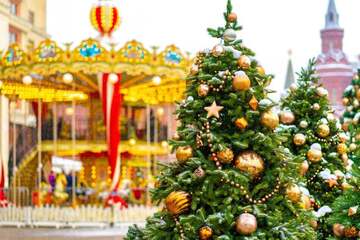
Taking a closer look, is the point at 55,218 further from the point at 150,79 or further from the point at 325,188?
the point at 325,188

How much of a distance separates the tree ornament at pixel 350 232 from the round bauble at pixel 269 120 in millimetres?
1656

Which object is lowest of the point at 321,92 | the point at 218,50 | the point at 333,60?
the point at 321,92

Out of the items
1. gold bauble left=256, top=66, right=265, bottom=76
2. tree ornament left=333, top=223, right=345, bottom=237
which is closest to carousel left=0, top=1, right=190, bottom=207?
tree ornament left=333, top=223, right=345, bottom=237

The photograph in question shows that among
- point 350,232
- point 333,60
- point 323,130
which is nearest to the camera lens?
point 350,232

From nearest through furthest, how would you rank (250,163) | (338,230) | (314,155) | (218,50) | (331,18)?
(250,163) < (218,50) < (338,230) < (314,155) < (331,18)

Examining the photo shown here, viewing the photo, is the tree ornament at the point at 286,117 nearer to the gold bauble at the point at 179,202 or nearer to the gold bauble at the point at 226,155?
the gold bauble at the point at 226,155

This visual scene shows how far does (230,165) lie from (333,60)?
67.4 m

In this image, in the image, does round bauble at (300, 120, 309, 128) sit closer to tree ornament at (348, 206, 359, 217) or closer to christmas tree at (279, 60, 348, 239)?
christmas tree at (279, 60, 348, 239)

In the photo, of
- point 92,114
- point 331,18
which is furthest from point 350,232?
point 331,18

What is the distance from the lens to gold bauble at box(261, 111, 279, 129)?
18.7 feet

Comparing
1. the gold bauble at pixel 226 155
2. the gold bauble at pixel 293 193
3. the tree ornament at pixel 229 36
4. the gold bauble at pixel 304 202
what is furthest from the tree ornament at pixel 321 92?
the gold bauble at pixel 226 155

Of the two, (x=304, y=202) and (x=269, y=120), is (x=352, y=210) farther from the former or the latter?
(x=269, y=120)

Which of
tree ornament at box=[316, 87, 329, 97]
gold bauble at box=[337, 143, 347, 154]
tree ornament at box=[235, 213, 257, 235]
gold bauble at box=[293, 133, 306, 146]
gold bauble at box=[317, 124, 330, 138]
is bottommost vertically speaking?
tree ornament at box=[235, 213, 257, 235]

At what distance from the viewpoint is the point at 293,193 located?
5.79 meters
